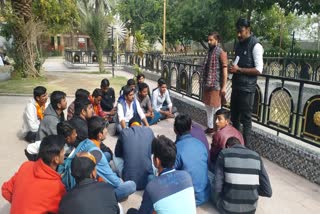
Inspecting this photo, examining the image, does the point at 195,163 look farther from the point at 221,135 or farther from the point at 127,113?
the point at 127,113

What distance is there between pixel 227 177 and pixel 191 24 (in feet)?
66.8

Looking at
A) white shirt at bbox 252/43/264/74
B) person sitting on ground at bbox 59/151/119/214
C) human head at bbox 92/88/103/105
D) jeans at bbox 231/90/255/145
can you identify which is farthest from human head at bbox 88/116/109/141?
human head at bbox 92/88/103/105

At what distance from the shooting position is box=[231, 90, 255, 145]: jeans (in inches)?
A: 186

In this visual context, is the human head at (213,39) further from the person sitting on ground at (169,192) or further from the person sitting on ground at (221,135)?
the person sitting on ground at (169,192)

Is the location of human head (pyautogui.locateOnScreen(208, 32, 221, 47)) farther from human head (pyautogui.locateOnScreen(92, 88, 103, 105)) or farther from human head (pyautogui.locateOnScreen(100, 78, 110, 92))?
human head (pyautogui.locateOnScreen(100, 78, 110, 92))

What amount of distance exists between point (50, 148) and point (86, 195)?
25.4 inches

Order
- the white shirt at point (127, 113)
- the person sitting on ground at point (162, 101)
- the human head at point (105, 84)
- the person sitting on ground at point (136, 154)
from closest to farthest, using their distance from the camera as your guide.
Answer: the person sitting on ground at point (136, 154), the white shirt at point (127, 113), the human head at point (105, 84), the person sitting on ground at point (162, 101)

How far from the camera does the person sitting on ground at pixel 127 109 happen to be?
18.0 feet

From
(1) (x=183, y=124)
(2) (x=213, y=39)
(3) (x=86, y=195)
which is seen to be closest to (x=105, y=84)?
(2) (x=213, y=39)

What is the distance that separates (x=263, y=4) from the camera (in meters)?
15.7

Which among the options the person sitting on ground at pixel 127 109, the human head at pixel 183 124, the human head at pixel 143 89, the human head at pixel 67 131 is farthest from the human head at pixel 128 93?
the human head at pixel 183 124

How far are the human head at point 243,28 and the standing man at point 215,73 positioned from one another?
2.27 feet

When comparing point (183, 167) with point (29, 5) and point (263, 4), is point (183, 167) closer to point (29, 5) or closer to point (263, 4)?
point (29, 5)

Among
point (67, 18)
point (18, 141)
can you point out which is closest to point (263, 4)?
point (67, 18)
